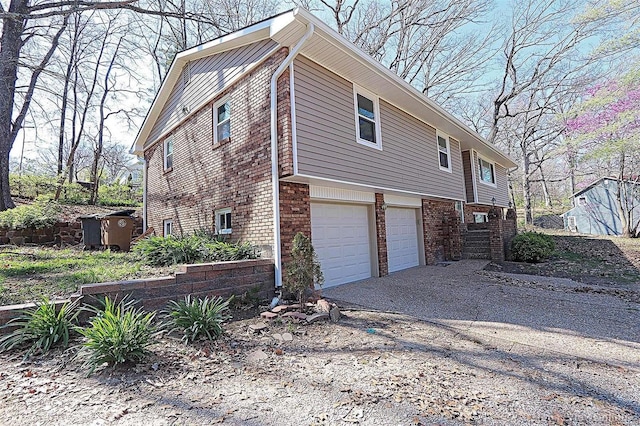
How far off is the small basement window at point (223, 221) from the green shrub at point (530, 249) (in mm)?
9709

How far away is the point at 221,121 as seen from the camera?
812cm

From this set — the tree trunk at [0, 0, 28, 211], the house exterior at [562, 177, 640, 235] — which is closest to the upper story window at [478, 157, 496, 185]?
the house exterior at [562, 177, 640, 235]

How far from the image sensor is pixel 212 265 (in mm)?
5016

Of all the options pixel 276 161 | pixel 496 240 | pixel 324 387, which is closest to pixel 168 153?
pixel 276 161

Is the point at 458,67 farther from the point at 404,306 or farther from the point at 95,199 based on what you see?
the point at 95,199

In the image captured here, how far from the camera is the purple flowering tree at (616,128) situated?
10742 millimetres

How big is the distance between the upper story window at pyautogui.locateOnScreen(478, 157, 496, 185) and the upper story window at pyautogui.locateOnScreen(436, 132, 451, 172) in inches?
151

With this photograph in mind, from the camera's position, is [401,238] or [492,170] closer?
[401,238]

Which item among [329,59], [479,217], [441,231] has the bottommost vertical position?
[441,231]

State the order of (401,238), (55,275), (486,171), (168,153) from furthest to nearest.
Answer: (486,171)
(168,153)
(401,238)
(55,275)

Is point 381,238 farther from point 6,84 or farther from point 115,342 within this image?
point 6,84

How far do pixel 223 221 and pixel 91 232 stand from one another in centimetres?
489

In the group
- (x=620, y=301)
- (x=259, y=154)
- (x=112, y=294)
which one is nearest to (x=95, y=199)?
(x=259, y=154)

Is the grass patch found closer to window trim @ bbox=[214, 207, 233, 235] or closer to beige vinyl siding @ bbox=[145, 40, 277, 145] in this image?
window trim @ bbox=[214, 207, 233, 235]
